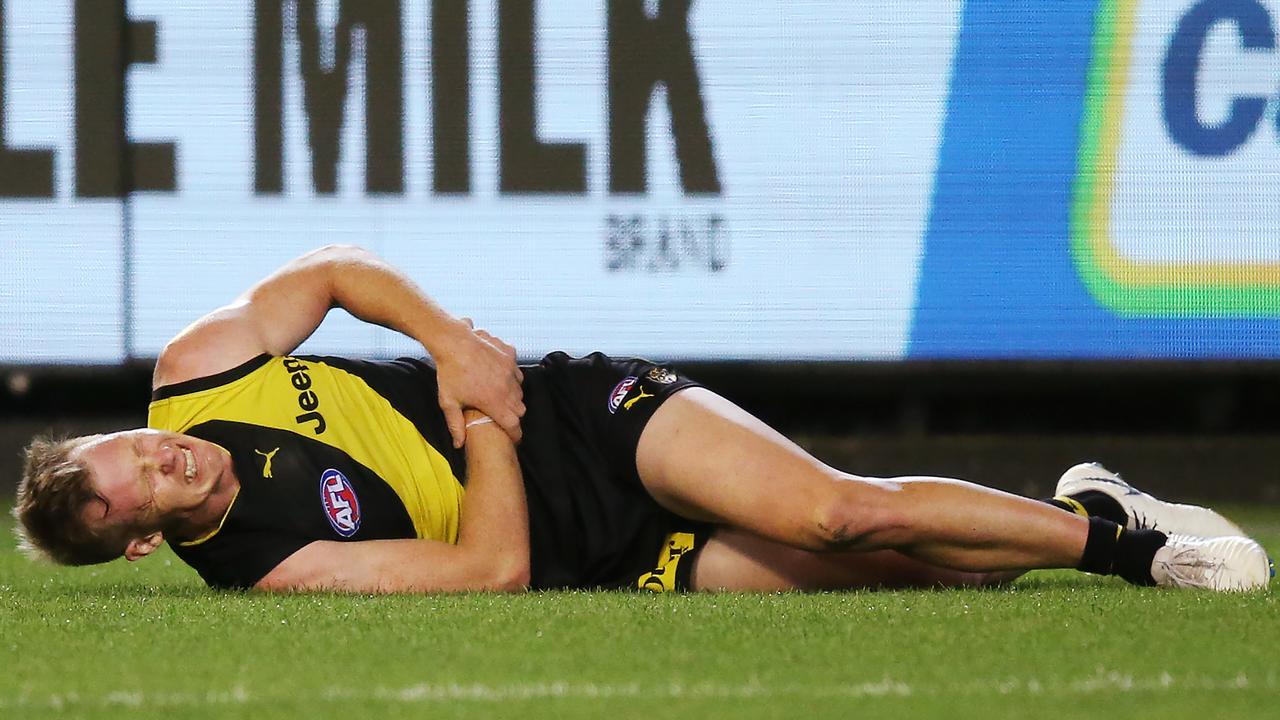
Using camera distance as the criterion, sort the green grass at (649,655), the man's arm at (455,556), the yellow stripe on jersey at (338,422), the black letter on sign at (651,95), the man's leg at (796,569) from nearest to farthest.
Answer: the green grass at (649,655), the man's arm at (455,556), the yellow stripe on jersey at (338,422), the man's leg at (796,569), the black letter on sign at (651,95)

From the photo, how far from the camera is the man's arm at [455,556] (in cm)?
324

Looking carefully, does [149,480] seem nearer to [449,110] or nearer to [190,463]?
[190,463]

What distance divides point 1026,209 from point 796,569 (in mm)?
2961

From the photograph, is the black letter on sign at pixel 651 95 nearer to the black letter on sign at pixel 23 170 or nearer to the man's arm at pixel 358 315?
the black letter on sign at pixel 23 170

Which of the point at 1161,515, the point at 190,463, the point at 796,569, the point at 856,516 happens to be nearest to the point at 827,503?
the point at 856,516

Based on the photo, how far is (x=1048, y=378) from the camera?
20.5 ft

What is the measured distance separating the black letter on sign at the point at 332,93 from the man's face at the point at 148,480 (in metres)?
3.06

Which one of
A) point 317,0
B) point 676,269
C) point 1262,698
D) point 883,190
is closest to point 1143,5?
point 883,190

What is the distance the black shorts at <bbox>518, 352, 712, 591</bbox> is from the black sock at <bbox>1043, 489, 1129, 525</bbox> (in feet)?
2.79

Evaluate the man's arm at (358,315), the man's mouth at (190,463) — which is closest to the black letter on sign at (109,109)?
the man's arm at (358,315)

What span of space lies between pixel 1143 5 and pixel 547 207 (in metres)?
2.43

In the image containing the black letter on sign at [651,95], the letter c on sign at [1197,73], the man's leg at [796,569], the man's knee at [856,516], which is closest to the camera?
the man's knee at [856,516]

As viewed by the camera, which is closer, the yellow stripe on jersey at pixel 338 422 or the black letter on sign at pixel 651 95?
the yellow stripe on jersey at pixel 338 422

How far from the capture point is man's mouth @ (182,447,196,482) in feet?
10.4
